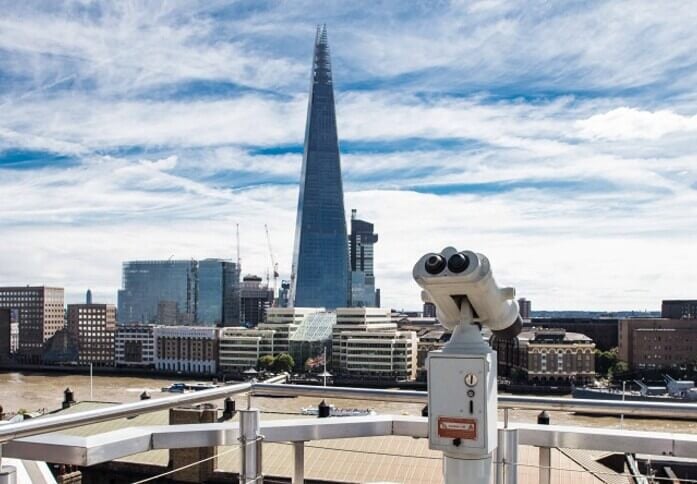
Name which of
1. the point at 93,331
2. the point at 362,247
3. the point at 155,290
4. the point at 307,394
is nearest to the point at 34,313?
the point at 93,331

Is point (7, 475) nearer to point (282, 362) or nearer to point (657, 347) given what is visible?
point (282, 362)

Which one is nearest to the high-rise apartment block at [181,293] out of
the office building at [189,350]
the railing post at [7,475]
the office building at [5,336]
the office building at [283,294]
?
the office building at [283,294]

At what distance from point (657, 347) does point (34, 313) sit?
1671 inches

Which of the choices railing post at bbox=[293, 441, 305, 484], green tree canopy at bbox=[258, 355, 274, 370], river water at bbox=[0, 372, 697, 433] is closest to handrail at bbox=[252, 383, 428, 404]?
railing post at bbox=[293, 441, 305, 484]

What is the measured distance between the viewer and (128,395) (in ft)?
93.4

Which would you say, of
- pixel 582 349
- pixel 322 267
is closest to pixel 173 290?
pixel 322 267

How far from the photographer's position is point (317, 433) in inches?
54.7

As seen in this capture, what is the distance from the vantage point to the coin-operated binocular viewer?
127cm

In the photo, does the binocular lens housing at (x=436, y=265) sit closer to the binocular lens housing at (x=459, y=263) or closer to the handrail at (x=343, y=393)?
the binocular lens housing at (x=459, y=263)

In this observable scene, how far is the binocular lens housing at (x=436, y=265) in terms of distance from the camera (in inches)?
50.8

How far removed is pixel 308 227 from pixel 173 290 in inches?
691

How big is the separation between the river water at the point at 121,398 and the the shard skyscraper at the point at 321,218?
71.4 feet

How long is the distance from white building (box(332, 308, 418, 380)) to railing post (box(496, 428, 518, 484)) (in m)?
33.3

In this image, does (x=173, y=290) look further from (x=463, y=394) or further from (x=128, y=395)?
(x=463, y=394)
